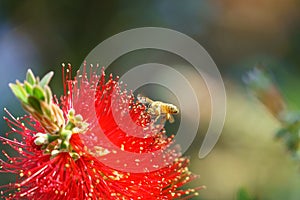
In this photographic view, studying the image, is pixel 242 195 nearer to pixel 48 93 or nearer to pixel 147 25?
pixel 48 93

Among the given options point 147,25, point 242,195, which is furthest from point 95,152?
point 147,25

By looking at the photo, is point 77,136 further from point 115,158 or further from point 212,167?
point 212,167

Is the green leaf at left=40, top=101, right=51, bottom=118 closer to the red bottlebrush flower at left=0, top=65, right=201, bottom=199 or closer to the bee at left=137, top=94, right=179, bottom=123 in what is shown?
the red bottlebrush flower at left=0, top=65, right=201, bottom=199

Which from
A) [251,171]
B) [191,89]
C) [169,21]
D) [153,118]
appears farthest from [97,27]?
[153,118]

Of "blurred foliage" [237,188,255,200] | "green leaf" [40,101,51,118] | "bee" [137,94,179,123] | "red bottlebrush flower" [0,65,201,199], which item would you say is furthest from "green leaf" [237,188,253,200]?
"green leaf" [40,101,51,118]

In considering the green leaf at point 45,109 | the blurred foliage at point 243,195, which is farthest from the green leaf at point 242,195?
the green leaf at point 45,109
